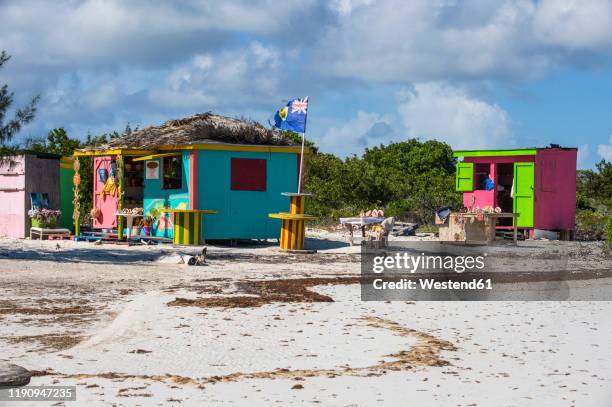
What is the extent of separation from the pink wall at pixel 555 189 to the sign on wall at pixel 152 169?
1120 cm

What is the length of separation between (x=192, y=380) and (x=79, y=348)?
158 cm

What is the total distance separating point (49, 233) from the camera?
A: 23297 mm

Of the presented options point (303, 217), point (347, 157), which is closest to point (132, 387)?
point (303, 217)

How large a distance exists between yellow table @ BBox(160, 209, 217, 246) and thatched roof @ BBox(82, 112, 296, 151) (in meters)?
1.83

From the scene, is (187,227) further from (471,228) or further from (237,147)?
(471,228)

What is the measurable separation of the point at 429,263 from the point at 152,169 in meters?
8.99

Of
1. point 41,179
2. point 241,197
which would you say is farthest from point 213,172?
point 41,179

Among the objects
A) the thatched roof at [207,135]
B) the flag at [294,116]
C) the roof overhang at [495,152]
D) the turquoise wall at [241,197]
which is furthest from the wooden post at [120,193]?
the roof overhang at [495,152]

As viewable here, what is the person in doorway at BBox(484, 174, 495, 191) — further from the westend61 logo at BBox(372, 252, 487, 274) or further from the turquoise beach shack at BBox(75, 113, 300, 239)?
the westend61 logo at BBox(372, 252, 487, 274)

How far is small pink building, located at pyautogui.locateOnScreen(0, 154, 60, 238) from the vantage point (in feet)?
78.0

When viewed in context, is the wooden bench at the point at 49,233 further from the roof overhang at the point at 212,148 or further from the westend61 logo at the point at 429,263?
the westend61 logo at the point at 429,263

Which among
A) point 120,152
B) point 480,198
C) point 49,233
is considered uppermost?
point 120,152

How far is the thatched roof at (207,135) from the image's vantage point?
22469 mm

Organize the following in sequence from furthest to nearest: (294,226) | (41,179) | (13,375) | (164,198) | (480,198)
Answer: (480,198) → (41,179) → (164,198) → (294,226) → (13,375)
